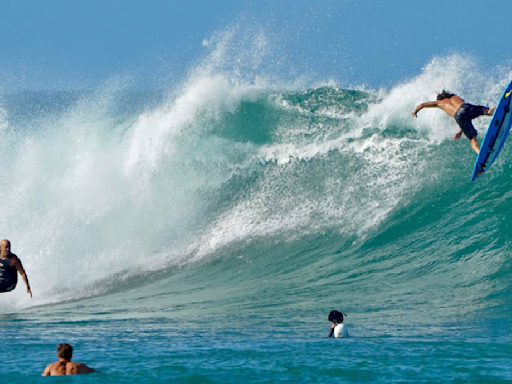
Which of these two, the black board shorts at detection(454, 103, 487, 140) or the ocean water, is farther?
the black board shorts at detection(454, 103, 487, 140)

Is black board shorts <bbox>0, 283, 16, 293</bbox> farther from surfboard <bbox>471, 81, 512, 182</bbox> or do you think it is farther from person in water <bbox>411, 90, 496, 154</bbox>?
surfboard <bbox>471, 81, 512, 182</bbox>

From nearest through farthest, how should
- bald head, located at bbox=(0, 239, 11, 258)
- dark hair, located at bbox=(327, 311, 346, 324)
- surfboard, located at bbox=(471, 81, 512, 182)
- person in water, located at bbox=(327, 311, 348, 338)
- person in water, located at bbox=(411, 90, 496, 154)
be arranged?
person in water, located at bbox=(327, 311, 348, 338) < dark hair, located at bbox=(327, 311, 346, 324) < surfboard, located at bbox=(471, 81, 512, 182) < bald head, located at bbox=(0, 239, 11, 258) < person in water, located at bbox=(411, 90, 496, 154)

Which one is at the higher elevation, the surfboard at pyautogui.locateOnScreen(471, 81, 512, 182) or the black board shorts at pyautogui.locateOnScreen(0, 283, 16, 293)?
the surfboard at pyautogui.locateOnScreen(471, 81, 512, 182)

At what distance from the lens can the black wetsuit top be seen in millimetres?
9125

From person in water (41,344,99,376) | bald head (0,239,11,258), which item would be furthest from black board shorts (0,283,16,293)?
person in water (41,344,99,376)

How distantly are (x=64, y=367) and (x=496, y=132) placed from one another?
21.1ft

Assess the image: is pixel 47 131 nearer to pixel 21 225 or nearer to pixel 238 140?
pixel 21 225

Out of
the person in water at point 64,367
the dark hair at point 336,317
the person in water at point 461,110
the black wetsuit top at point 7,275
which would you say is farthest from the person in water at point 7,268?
the person in water at point 461,110

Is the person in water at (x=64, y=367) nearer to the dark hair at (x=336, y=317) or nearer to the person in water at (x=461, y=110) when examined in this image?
the dark hair at (x=336, y=317)

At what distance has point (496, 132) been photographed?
939 cm

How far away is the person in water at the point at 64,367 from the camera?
5496 millimetres

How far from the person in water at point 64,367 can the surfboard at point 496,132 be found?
6.04m

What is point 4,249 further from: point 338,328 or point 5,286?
point 338,328

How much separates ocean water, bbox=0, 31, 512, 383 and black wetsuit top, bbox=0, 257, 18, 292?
1.69 feet
